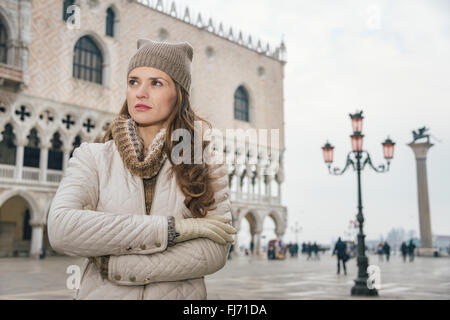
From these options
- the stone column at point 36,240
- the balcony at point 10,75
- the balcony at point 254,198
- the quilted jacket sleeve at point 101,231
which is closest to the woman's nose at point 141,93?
→ the quilted jacket sleeve at point 101,231

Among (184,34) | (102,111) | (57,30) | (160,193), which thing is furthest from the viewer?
(184,34)

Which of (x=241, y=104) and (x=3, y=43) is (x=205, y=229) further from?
(x=241, y=104)

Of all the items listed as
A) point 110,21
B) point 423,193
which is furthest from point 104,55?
point 423,193

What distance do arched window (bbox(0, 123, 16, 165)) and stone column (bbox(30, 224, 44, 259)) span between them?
356cm

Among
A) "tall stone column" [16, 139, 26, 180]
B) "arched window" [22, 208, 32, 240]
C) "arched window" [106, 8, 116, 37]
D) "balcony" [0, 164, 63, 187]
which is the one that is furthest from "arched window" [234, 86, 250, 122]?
"tall stone column" [16, 139, 26, 180]

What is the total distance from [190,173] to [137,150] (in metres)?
0.18

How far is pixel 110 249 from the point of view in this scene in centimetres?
135

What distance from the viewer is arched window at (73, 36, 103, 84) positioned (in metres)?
22.2

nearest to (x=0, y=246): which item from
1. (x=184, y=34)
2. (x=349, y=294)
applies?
(x=184, y=34)

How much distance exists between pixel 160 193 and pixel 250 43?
30.1 meters

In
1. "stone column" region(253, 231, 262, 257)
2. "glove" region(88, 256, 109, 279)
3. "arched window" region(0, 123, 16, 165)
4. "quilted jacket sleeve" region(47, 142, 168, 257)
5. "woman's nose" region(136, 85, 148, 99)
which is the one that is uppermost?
"arched window" region(0, 123, 16, 165)

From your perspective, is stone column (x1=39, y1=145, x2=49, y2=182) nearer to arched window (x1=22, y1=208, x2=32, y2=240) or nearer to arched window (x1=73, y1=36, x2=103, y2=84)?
arched window (x1=22, y1=208, x2=32, y2=240)

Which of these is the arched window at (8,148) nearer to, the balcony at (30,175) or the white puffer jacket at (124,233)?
the balcony at (30,175)

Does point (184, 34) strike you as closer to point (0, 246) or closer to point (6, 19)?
point (6, 19)
